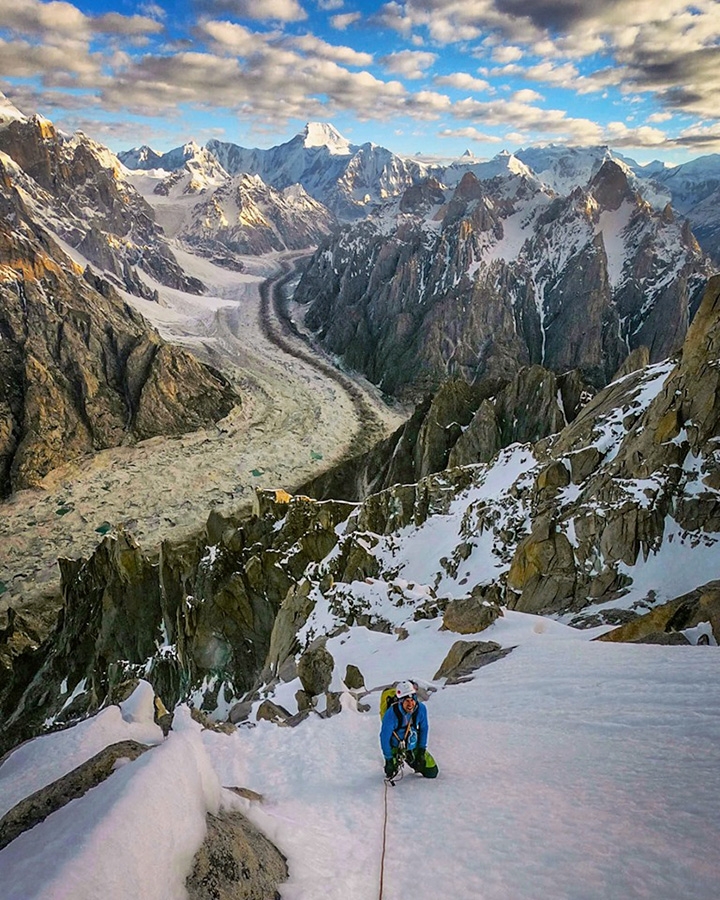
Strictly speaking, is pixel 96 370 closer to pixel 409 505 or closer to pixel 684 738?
pixel 409 505

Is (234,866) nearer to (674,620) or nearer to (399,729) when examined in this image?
(399,729)

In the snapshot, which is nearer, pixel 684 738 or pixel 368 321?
pixel 684 738

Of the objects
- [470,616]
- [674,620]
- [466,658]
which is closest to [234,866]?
[466,658]

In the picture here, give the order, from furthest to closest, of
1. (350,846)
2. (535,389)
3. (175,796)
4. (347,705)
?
(535,389), (347,705), (350,846), (175,796)

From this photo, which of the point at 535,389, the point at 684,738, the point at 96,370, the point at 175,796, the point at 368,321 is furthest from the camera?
the point at 368,321

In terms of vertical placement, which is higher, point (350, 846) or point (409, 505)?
point (350, 846)

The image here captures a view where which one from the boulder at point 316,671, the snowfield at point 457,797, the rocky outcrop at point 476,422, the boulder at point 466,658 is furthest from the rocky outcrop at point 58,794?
the rocky outcrop at point 476,422

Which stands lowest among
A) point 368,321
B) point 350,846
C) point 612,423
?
point 350,846

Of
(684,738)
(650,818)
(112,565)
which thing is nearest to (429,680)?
(684,738)
